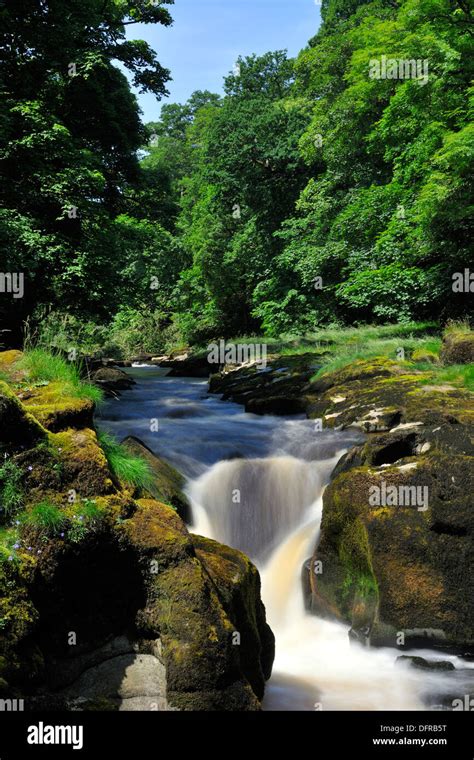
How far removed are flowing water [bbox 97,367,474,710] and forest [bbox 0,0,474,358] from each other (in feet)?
10.3

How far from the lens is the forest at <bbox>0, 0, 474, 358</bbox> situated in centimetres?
1411

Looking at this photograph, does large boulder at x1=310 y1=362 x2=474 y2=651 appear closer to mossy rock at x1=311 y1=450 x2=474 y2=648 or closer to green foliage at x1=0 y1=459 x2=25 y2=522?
mossy rock at x1=311 y1=450 x2=474 y2=648

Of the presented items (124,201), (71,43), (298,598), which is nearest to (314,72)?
(124,201)

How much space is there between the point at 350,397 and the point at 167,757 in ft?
28.4

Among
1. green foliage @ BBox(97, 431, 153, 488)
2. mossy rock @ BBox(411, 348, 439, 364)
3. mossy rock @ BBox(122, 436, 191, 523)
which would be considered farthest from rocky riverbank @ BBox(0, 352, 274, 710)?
mossy rock @ BBox(411, 348, 439, 364)

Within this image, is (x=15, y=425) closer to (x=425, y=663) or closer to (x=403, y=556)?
(x=403, y=556)

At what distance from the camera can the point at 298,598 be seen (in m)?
6.77

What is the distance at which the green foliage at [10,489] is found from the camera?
157 inches

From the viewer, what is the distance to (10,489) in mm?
4059

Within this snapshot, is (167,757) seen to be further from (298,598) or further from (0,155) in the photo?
(0,155)

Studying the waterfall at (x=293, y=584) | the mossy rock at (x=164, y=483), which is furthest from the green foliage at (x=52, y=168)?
the waterfall at (x=293, y=584)

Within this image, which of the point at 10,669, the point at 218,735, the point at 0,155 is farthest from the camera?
the point at 0,155

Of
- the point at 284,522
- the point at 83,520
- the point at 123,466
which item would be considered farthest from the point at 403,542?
the point at 83,520

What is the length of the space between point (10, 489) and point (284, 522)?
182 inches
